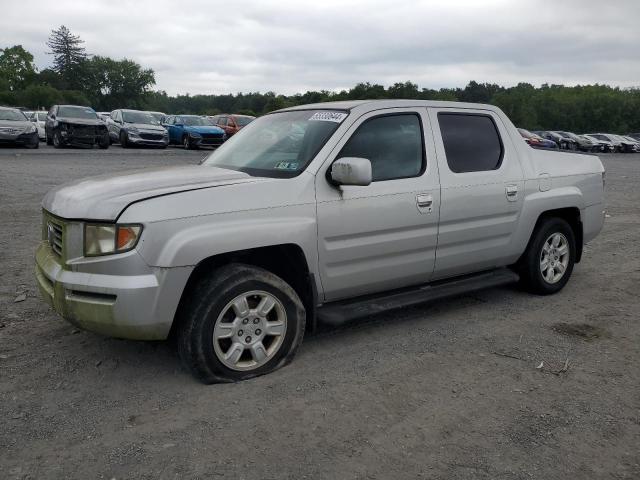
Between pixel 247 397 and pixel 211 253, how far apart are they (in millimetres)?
873

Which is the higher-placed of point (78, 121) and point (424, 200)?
point (78, 121)

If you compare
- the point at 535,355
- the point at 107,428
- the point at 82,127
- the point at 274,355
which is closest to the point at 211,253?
the point at 274,355

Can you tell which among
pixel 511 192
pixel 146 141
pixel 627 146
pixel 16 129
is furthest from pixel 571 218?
pixel 627 146

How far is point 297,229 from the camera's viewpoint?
3850 mm

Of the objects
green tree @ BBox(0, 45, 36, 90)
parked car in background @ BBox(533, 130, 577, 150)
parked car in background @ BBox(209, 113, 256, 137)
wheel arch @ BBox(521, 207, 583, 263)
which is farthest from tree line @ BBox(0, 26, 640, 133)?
wheel arch @ BBox(521, 207, 583, 263)

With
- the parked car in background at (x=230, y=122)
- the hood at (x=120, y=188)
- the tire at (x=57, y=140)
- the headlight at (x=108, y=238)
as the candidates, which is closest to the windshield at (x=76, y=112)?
the tire at (x=57, y=140)

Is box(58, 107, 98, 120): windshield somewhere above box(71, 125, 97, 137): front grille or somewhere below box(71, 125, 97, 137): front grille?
above

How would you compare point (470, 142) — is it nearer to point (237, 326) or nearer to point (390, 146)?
point (390, 146)

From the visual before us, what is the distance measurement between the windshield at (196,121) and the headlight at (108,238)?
974 inches

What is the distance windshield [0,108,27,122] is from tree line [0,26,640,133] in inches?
1917

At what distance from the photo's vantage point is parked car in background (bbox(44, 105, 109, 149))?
22.7 m

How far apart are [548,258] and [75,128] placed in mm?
21065

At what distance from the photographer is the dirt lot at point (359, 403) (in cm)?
288

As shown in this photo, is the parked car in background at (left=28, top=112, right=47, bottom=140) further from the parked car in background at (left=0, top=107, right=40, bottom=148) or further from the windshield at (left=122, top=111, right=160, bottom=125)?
the parked car in background at (left=0, top=107, right=40, bottom=148)
